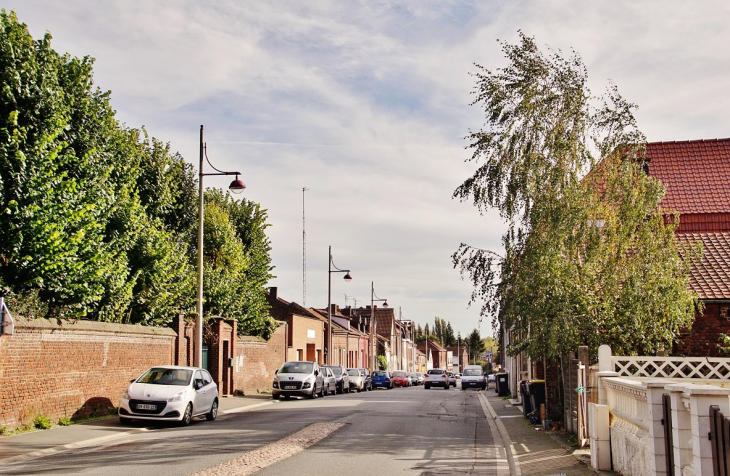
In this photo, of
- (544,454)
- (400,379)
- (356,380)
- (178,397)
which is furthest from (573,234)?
(400,379)

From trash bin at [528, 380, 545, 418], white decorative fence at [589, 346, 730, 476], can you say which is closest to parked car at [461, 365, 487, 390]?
trash bin at [528, 380, 545, 418]

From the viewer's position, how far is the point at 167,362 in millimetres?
24062

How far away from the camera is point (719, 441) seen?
21.2ft

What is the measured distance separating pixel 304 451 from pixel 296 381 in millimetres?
18877

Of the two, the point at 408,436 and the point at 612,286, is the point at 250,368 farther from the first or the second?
the point at 612,286

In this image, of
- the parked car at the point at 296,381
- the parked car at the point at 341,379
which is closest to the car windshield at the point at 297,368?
the parked car at the point at 296,381

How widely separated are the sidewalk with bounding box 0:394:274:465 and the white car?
0.44 metres

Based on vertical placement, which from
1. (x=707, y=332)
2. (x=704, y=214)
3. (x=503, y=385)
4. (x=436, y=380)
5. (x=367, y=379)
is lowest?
(x=436, y=380)

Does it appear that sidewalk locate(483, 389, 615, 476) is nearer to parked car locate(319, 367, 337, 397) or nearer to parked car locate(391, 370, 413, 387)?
parked car locate(319, 367, 337, 397)

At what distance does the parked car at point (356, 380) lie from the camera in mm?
46075

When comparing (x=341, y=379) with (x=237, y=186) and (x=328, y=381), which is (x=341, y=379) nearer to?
(x=328, y=381)

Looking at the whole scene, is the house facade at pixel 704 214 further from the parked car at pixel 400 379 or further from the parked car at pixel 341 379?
the parked car at pixel 400 379

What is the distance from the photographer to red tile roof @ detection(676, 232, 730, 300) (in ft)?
62.3

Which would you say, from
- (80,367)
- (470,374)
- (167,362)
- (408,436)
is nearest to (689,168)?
(408,436)
